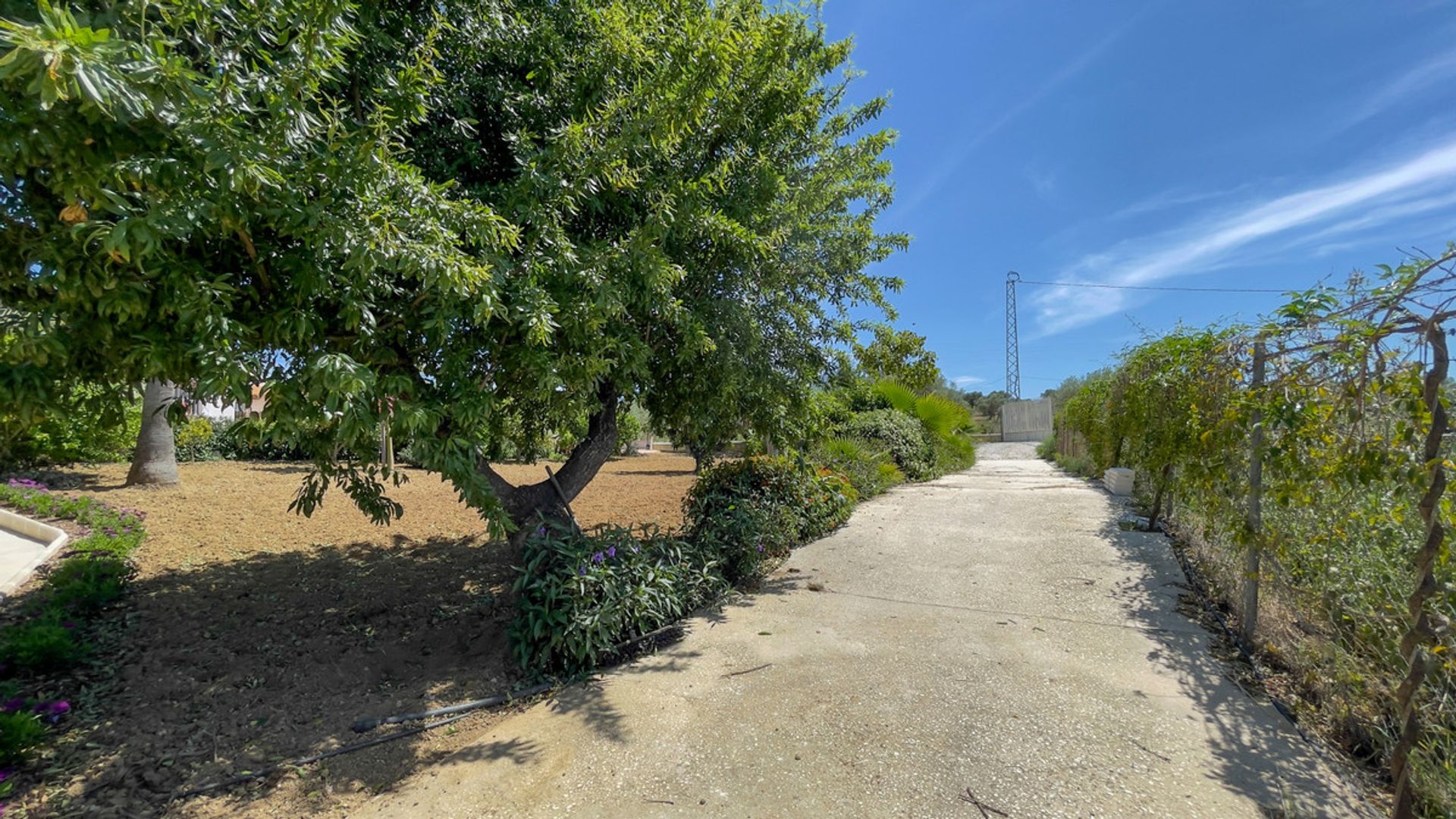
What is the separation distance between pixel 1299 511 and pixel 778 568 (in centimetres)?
380

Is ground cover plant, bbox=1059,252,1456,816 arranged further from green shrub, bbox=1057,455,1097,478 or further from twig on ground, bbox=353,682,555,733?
green shrub, bbox=1057,455,1097,478

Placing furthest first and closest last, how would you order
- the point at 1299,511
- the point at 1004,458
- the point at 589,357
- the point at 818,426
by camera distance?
the point at 1004,458 < the point at 818,426 < the point at 1299,511 < the point at 589,357

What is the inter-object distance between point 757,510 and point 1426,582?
168 inches

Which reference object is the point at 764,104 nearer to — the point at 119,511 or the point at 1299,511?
the point at 1299,511

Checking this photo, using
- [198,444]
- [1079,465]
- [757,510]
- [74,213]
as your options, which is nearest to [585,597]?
[757,510]

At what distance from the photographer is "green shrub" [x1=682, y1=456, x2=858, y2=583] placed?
530cm

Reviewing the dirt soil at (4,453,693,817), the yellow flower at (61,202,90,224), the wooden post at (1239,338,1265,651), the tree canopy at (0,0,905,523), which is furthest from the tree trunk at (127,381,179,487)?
the wooden post at (1239,338,1265,651)

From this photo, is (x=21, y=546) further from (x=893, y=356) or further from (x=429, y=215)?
(x=893, y=356)

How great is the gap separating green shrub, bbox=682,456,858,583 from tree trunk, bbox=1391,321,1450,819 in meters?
3.75

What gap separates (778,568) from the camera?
5828 mm

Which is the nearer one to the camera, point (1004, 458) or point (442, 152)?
point (442, 152)

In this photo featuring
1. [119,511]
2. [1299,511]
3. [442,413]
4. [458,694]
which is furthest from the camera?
[119,511]

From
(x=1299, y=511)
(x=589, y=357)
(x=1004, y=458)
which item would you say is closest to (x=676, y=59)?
(x=589, y=357)

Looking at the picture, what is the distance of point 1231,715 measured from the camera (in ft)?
9.77
